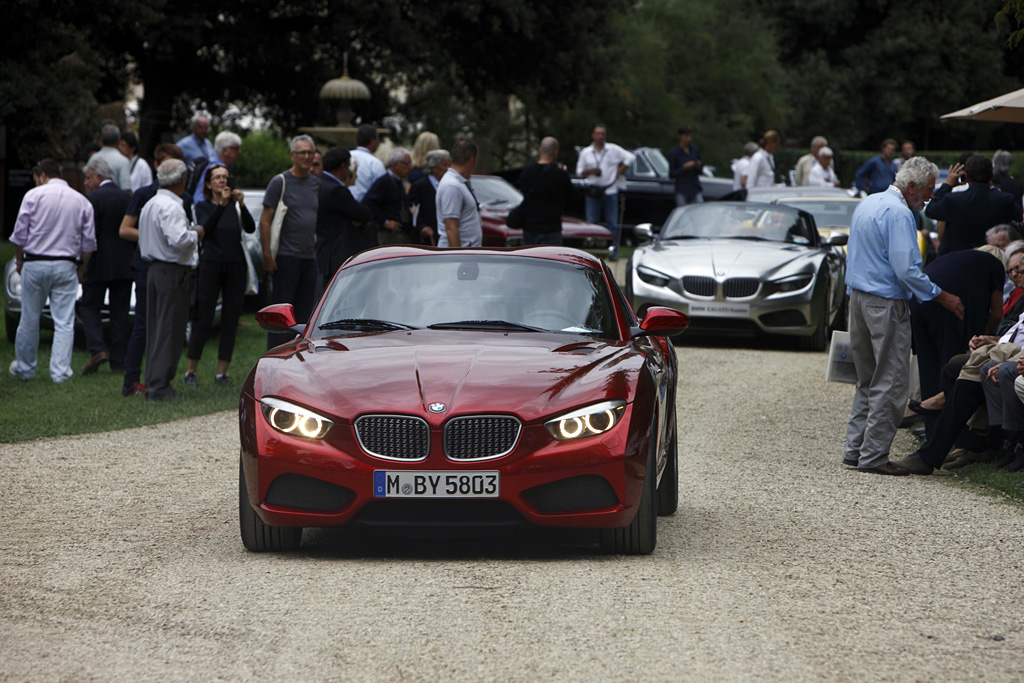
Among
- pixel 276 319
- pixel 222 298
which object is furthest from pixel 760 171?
pixel 276 319

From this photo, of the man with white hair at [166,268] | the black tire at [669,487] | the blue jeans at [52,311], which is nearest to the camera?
the black tire at [669,487]

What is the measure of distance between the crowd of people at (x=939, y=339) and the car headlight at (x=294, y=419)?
4067mm

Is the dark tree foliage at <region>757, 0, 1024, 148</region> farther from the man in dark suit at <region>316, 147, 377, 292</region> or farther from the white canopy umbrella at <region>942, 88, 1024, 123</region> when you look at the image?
the man in dark suit at <region>316, 147, 377, 292</region>

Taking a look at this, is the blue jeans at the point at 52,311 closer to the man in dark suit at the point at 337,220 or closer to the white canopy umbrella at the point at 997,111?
the man in dark suit at the point at 337,220

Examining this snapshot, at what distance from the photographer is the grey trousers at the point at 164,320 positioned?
11.2 m

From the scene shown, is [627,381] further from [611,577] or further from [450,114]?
[450,114]

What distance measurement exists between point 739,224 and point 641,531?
10280 millimetres

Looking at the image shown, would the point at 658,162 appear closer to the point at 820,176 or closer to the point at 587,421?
the point at 820,176

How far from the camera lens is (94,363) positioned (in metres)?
13.2

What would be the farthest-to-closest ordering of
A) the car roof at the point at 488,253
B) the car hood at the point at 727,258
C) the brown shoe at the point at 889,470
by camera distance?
the car hood at the point at 727,258 → the brown shoe at the point at 889,470 → the car roof at the point at 488,253

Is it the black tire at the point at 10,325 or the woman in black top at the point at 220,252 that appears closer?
the woman in black top at the point at 220,252

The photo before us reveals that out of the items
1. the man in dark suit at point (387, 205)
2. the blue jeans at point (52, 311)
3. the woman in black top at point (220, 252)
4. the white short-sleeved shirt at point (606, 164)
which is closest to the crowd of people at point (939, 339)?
the woman in black top at point (220, 252)

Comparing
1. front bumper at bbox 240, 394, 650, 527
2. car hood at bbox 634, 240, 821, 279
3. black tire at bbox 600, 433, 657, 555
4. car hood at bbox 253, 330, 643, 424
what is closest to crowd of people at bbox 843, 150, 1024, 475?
car hood at bbox 253, 330, 643, 424

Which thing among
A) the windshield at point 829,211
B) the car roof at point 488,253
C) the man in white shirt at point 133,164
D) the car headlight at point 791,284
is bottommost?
the windshield at point 829,211
